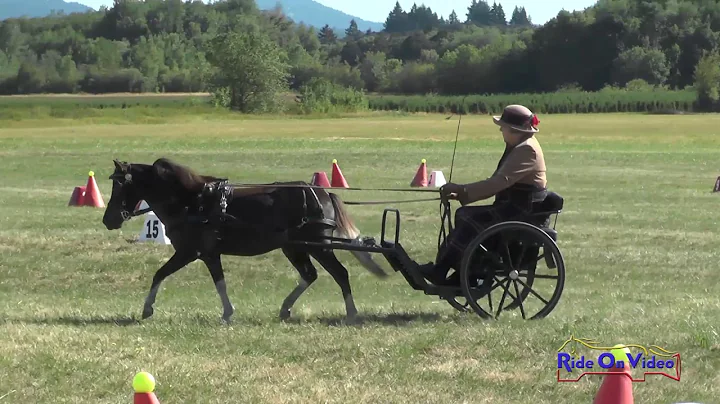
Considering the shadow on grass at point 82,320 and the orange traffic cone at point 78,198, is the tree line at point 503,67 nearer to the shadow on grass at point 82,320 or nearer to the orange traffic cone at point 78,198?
the orange traffic cone at point 78,198

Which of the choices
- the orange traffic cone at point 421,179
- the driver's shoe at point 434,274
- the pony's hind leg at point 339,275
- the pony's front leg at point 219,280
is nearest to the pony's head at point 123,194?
the pony's front leg at point 219,280

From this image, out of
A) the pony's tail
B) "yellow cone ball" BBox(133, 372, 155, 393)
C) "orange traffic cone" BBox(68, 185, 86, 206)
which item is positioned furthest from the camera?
"orange traffic cone" BBox(68, 185, 86, 206)

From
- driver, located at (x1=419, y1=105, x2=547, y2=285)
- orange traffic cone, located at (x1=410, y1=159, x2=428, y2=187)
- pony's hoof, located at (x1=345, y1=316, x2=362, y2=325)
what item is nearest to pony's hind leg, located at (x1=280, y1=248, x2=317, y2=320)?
pony's hoof, located at (x1=345, y1=316, x2=362, y2=325)

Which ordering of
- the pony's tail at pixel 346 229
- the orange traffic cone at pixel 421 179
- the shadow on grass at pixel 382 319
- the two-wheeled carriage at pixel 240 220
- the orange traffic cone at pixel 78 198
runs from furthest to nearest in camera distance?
the orange traffic cone at pixel 421 179 < the orange traffic cone at pixel 78 198 < the pony's tail at pixel 346 229 < the two-wheeled carriage at pixel 240 220 < the shadow on grass at pixel 382 319

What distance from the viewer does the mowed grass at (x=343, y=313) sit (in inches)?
264

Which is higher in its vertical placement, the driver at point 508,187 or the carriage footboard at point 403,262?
the driver at point 508,187

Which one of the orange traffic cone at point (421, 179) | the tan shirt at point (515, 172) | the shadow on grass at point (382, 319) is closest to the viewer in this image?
the tan shirt at point (515, 172)

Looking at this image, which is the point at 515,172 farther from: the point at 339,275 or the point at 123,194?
the point at 123,194

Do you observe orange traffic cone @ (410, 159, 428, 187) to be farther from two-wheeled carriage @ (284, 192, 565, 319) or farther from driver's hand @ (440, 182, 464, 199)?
driver's hand @ (440, 182, 464, 199)

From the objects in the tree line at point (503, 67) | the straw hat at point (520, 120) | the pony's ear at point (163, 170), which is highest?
the straw hat at point (520, 120)

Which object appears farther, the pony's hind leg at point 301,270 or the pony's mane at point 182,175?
the pony's hind leg at point 301,270

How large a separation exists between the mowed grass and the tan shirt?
103 cm

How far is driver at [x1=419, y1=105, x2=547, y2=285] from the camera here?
8.76 metres

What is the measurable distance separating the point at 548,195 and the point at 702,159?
29.1 metres
